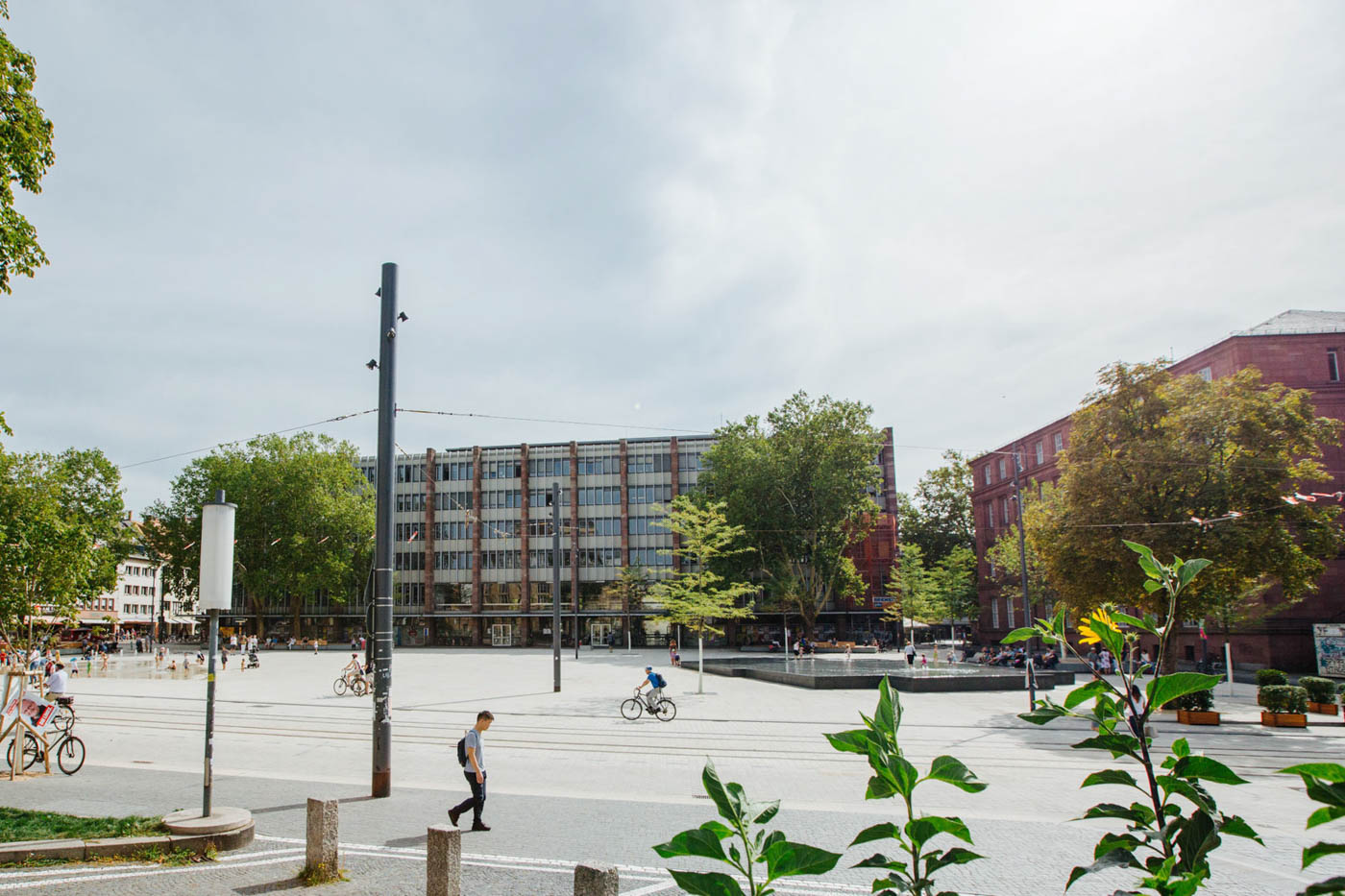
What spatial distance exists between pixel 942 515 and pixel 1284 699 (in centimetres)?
6424

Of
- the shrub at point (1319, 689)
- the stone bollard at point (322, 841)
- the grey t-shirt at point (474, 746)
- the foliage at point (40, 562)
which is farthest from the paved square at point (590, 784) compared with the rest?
the foliage at point (40, 562)

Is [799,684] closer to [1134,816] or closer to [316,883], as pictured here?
[316,883]

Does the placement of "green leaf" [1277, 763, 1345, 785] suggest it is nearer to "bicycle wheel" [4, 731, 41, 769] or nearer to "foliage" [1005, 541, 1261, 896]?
"foliage" [1005, 541, 1261, 896]

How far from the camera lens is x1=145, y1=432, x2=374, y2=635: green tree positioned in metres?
66.8

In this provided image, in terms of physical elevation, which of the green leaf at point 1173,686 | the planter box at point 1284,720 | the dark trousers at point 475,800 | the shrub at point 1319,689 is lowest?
the planter box at point 1284,720

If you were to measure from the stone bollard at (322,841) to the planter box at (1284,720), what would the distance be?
914 inches

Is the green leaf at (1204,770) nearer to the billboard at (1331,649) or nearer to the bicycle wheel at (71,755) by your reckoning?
the bicycle wheel at (71,755)

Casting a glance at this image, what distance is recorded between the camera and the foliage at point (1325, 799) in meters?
1.30

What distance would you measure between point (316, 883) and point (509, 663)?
4240cm

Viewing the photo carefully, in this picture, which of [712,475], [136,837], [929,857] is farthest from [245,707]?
[712,475]

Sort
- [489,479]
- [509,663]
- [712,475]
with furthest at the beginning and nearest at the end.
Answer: [489,479] → [712,475] → [509,663]

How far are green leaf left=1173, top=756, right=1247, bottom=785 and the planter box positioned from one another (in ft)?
83.2

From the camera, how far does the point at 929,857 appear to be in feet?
6.56

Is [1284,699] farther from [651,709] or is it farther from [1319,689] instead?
[651,709]
